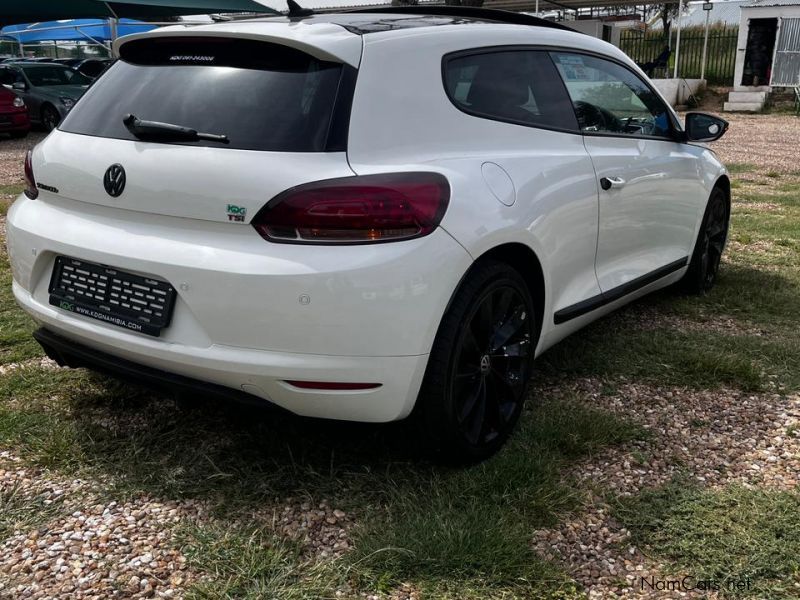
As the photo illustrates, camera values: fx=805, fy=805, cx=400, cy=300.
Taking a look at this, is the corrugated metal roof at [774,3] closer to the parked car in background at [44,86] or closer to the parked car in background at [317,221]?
the parked car in background at [44,86]

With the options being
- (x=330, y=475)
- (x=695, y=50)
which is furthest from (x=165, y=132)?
(x=695, y=50)

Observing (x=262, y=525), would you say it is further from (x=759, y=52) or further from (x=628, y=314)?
(x=759, y=52)

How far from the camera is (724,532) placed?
262 centimetres

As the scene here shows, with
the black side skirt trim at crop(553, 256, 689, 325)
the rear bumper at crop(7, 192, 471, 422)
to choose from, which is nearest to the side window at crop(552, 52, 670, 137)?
the black side skirt trim at crop(553, 256, 689, 325)

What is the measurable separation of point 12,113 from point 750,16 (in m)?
19.3

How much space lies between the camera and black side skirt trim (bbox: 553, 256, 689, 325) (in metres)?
3.48

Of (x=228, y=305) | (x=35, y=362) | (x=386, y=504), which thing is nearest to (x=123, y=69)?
(x=228, y=305)

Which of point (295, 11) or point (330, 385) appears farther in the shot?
point (295, 11)

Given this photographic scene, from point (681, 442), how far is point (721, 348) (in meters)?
1.18

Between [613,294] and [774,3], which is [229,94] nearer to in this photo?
[613,294]

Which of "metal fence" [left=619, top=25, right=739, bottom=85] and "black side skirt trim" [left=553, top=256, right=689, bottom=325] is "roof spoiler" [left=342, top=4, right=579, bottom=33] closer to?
"black side skirt trim" [left=553, top=256, right=689, bottom=325]

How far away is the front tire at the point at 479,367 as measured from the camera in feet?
8.91

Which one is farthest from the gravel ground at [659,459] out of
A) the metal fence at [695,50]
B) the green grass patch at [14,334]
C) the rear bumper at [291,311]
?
the metal fence at [695,50]

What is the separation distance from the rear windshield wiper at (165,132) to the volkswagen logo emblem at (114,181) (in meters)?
0.14
